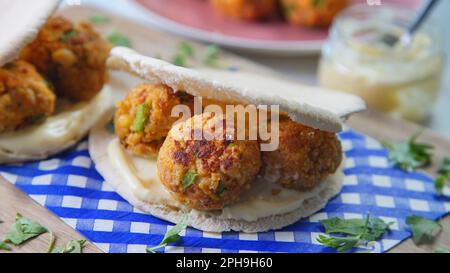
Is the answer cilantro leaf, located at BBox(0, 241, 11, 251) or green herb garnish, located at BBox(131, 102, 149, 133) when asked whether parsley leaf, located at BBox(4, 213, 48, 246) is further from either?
green herb garnish, located at BBox(131, 102, 149, 133)

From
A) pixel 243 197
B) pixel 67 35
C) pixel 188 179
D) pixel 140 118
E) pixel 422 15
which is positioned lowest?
pixel 243 197

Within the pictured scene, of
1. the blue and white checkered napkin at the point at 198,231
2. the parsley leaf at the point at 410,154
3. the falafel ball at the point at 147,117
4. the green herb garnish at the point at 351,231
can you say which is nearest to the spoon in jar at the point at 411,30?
the parsley leaf at the point at 410,154

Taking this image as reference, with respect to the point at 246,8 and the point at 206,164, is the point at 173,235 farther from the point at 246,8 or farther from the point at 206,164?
the point at 246,8

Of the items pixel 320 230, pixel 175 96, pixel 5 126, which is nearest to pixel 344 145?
pixel 320 230

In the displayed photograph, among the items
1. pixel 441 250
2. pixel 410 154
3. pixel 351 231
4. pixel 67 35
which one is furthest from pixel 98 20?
pixel 441 250

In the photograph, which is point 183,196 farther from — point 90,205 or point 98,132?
point 98,132

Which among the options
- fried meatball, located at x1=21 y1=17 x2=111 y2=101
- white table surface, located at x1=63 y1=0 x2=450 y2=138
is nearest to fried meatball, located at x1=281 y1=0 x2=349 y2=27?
white table surface, located at x1=63 y1=0 x2=450 y2=138

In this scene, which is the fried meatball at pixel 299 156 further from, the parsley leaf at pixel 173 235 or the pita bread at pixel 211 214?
the parsley leaf at pixel 173 235
